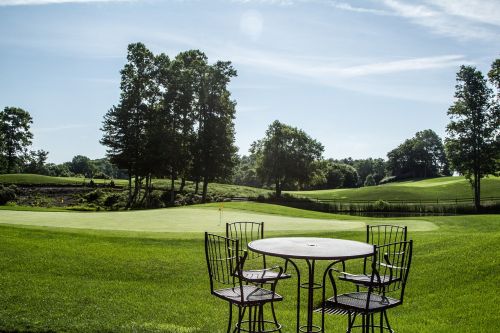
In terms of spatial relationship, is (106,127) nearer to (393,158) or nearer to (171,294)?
(171,294)

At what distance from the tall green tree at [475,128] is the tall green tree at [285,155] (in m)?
23.3

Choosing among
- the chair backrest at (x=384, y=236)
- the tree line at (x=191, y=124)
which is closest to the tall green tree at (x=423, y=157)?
the tree line at (x=191, y=124)

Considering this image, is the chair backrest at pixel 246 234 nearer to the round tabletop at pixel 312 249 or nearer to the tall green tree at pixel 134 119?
the round tabletop at pixel 312 249

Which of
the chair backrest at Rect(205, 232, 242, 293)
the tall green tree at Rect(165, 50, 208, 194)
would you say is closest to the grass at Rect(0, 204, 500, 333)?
the chair backrest at Rect(205, 232, 242, 293)

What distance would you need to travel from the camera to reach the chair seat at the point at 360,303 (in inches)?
207

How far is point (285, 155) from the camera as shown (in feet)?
211

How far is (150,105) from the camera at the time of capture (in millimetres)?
48281

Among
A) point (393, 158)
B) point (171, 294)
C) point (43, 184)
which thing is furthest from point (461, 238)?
point (393, 158)

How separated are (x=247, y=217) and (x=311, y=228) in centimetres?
517

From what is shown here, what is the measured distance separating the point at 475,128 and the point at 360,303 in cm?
4633

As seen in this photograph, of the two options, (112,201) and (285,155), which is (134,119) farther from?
(285,155)

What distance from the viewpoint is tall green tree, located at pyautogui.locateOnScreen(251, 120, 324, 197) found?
64.2m

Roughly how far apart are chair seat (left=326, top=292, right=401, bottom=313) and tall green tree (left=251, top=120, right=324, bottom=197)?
2279 inches

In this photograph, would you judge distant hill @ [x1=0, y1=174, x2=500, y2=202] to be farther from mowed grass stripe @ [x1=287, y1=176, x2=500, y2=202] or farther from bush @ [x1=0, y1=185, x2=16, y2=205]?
bush @ [x1=0, y1=185, x2=16, y2=205]
